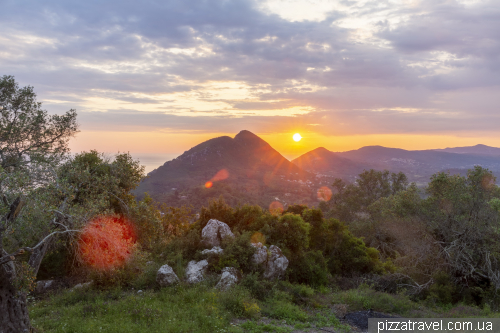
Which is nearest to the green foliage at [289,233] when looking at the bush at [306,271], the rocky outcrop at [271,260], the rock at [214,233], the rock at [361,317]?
the bush at [306,271]

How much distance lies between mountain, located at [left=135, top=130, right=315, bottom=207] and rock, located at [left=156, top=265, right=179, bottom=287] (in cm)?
6997

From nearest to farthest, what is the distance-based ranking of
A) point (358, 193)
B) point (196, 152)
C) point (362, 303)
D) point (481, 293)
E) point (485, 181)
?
point (362, 303), point (481, 293), point (485, 181), point (358, 193), point (196, 152)

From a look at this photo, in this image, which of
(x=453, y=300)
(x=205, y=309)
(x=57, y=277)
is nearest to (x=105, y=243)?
(x=205, y=309)

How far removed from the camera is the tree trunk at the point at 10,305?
8.62m

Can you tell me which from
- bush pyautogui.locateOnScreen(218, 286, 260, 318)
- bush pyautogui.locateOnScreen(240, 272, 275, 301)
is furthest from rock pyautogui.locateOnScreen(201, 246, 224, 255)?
bush pyautogui.locateOnScreen(218, 286, 260, 318)

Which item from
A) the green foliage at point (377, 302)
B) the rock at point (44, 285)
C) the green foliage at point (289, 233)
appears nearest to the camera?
the green foliage at point (377, 302)

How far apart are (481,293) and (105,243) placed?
19.1 metres

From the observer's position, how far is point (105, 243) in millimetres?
10781

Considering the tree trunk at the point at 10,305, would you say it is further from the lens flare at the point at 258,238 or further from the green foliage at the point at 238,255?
the lens flare at the point at 258,238

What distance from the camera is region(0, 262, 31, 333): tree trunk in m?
8.62

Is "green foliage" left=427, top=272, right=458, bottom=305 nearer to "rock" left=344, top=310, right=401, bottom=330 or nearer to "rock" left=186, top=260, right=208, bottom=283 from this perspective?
"rock" left=344, top=310, right=401, bottom=330

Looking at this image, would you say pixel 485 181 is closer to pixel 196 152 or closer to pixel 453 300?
pixel 453 300

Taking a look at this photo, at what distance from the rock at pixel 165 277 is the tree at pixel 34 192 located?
3919 millimetres

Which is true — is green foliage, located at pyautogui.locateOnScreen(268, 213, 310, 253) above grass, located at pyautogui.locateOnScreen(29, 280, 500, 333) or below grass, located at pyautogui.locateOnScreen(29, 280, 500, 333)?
above
